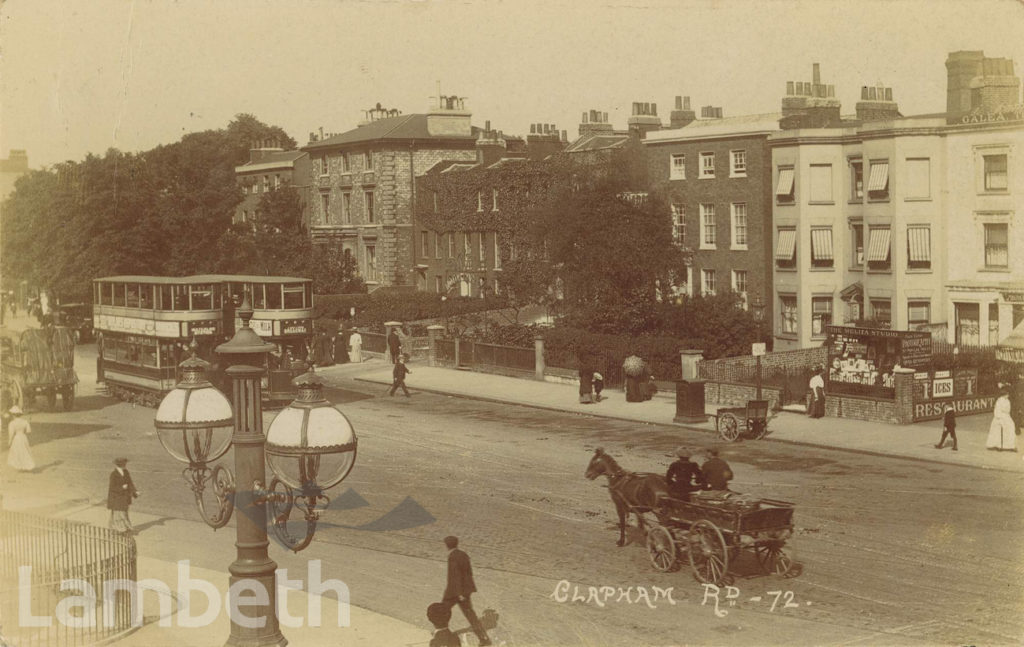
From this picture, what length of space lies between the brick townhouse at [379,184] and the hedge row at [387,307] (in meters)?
8.18

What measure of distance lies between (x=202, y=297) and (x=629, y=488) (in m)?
22.1

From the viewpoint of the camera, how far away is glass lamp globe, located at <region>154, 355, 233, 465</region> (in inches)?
493

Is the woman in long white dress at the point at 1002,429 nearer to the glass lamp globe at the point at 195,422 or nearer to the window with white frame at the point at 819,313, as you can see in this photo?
the window with white frame at the point at 819,313

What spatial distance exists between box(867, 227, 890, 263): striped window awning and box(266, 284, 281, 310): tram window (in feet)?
79.8

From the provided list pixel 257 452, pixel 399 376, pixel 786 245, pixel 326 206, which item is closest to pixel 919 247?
pixel 786 245

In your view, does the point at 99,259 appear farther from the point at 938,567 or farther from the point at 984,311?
the point at 938,567

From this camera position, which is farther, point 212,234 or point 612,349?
point 212,234

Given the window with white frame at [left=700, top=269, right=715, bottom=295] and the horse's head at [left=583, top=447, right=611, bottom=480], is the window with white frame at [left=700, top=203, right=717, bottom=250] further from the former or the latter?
the horse's head at [left=583, top=447, right=611, bottom=480]

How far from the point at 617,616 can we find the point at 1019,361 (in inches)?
1040

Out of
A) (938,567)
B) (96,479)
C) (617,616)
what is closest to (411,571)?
(617,616)

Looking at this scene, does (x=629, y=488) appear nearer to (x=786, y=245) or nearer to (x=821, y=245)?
(x=821, y=245)

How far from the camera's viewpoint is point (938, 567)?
20.0 meters

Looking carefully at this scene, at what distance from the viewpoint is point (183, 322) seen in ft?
128

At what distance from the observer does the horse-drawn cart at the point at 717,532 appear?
1861 cm
